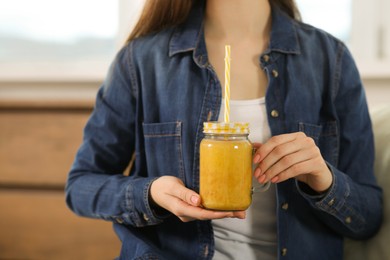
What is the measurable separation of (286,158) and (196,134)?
0.25m

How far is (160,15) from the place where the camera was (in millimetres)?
1239

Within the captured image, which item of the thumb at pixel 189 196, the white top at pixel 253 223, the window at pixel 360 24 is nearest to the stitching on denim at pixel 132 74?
the white top at pixel 253 223

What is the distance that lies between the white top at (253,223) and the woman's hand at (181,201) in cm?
18

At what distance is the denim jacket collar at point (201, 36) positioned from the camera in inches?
46.2

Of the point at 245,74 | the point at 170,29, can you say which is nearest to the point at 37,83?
the point at 170,29

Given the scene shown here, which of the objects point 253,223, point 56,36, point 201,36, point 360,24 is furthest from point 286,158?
point 56,36

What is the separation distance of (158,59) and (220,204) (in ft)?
1.46

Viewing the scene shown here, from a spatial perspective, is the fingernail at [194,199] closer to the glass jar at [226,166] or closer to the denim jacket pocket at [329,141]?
the glass jar at [226,166]

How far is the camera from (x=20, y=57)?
2.28 meters

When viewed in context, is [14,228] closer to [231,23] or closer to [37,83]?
[37,83]

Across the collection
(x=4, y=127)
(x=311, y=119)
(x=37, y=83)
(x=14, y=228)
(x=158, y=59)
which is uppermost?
(x=158, y=59)

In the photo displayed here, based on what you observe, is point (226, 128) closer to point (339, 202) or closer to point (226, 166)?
point (226, 166)

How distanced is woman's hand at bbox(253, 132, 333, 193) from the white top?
172mm

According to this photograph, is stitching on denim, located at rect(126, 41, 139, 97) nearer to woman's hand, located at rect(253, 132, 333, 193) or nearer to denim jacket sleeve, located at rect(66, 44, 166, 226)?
denim jacket sleeve, located at rect(66, 44, 166, 226)
